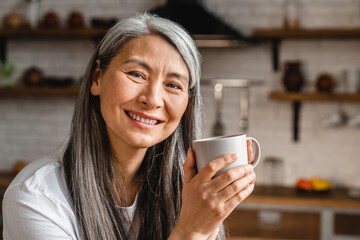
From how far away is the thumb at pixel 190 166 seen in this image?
1.04 metres

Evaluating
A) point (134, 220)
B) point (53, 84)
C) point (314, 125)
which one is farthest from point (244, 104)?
point (134, 220)

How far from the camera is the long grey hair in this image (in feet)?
3.85

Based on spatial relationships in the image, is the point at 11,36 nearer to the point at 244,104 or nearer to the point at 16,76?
the point at 16,76

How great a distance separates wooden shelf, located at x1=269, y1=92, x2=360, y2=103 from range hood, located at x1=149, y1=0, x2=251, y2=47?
488 mm

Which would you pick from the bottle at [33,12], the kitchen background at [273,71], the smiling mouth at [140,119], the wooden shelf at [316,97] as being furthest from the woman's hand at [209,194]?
the bottle at [33,12]

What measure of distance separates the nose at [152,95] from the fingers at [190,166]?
Result: 16 cm

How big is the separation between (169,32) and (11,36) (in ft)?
9.43

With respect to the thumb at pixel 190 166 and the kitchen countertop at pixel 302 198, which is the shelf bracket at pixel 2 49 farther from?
the thumb at pixel 190 166

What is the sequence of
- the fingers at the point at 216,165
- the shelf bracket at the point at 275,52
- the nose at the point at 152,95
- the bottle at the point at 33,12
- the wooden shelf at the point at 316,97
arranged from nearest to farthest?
the fingers at the point at 216,165 < the nose at the point at 152,95 < the wooden shelf at the point at 316,97 < the shelf bracket at the point at 275,52 < the bottle at the point at 33,12

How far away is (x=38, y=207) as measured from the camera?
104 cm

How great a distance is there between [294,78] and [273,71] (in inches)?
9.2

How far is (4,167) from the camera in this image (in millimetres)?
3822

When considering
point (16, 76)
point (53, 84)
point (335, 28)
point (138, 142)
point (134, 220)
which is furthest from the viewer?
point (16, 76)

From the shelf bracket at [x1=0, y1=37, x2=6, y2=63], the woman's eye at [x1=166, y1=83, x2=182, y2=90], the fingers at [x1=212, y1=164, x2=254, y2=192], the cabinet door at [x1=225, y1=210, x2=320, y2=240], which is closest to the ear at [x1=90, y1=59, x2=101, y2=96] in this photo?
the woman's eye at [x1=166, y1=83, x2=182, y2=90]
